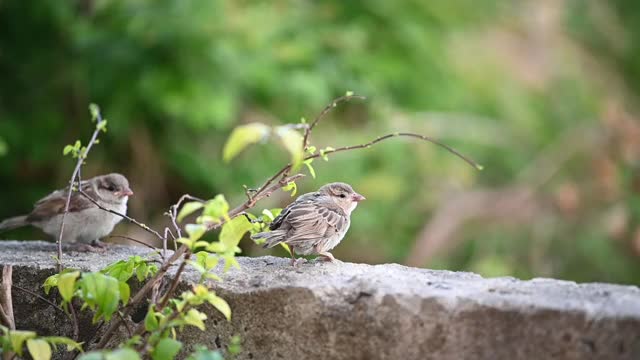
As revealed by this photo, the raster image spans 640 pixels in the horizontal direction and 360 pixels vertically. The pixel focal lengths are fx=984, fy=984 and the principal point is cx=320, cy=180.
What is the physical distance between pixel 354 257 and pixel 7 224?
3.79m

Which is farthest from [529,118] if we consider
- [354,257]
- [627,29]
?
[354,257]

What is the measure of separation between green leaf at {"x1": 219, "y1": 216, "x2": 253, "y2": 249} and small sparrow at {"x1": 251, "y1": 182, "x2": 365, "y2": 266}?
499 mm

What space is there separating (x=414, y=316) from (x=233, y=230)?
0.70m

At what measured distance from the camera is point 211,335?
12.5ft

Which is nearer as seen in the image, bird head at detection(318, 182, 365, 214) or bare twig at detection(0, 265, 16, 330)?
bare twig at detection(0, 265, 16, 330)

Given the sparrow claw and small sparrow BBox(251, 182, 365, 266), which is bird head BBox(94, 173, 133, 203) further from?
the sparrow claw

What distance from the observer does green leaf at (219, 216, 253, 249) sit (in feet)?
11.0

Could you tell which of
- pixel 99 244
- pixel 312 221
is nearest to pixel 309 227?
pixel 312 221

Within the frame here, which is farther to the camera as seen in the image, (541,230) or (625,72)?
(625,72)

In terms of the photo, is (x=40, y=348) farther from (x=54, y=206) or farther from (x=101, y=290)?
(x=54, y=206)

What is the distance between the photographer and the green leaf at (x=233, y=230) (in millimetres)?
3359

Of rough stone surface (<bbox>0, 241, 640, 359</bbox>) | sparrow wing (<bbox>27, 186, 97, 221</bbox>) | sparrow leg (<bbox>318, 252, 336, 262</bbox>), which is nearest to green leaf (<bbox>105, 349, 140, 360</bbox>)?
rough stone surface (<bbox>0, 241, 640, 359</bbox>)

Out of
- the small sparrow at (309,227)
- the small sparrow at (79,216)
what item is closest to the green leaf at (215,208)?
the small sparrow at (309,227)

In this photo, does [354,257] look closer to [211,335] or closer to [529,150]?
[529,150]
